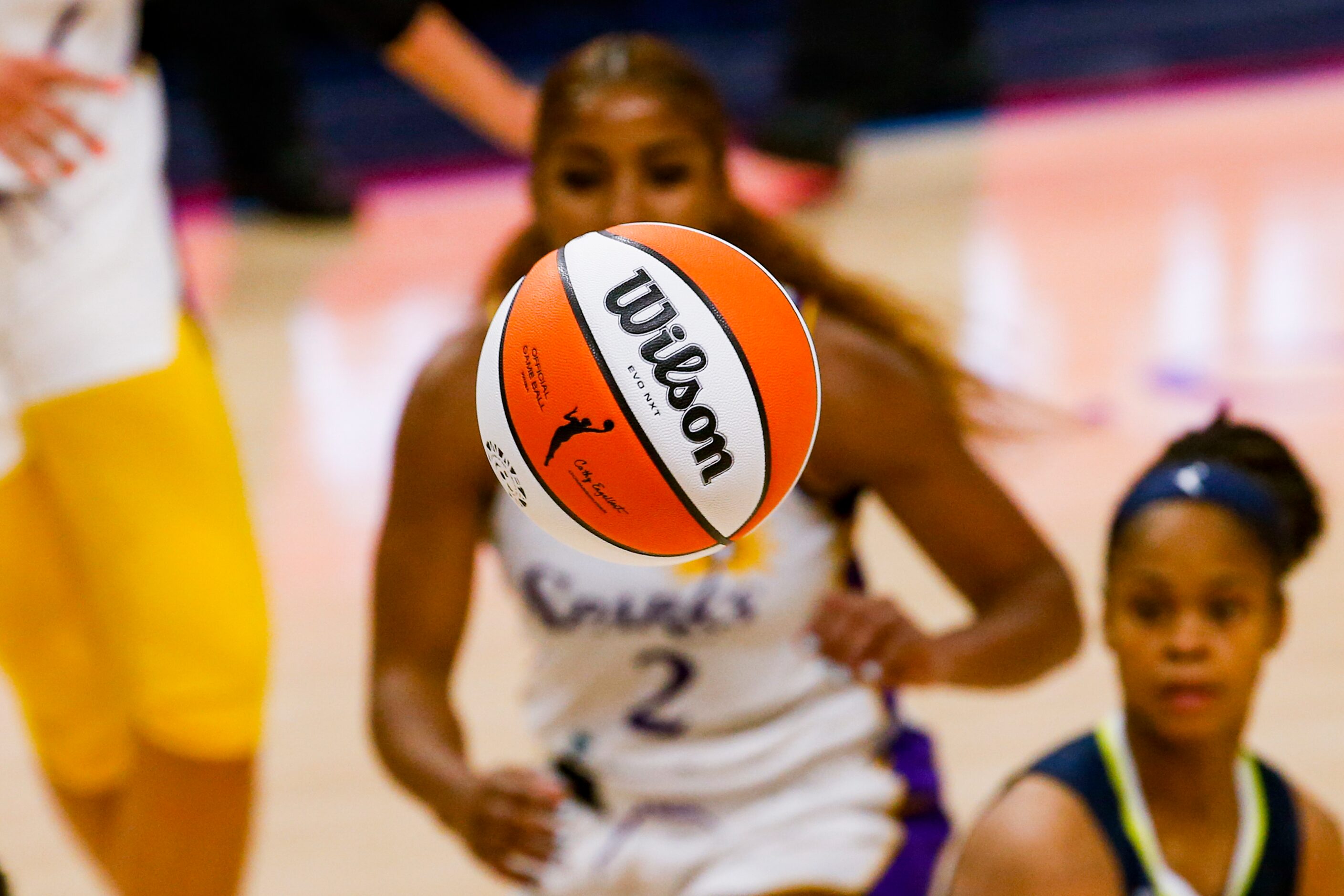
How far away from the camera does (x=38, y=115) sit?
1.96 m

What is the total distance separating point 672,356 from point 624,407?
57 millimetres

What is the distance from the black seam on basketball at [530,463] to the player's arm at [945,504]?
0.43 m

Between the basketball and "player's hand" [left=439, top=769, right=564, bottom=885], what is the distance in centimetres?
29

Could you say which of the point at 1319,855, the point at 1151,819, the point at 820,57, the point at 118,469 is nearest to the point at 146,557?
the point at 118,469

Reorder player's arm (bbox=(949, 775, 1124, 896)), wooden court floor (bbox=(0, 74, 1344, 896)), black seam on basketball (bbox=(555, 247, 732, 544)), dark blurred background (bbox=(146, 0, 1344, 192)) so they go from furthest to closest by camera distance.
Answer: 1. dark blurred background (bbox=(146, 0, 1344, 192))
2. wooden court floor (bbox=(0, 74, 1344, 896))
3. player's arm (bbox=(949, 775, 1124, 896))
4. black seam on basketball (bbox=(555, 247, 732, 544))

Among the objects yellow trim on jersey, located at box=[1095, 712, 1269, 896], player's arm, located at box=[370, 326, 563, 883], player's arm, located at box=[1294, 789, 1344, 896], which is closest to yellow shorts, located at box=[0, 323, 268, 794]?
player's arm, located at box=[370, 326, 563, 883]

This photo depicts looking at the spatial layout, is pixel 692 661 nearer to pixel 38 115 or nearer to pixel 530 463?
pixel 530 463

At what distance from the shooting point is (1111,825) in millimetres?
1840

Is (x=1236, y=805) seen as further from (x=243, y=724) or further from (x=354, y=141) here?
(x=354, y=141)

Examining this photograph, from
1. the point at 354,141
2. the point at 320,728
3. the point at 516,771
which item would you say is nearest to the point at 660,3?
the point at 354,141

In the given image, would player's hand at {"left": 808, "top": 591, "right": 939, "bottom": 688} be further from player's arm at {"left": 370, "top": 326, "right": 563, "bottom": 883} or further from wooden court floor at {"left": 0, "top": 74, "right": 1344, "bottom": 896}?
wooden court floor at {"left": 0, "top": 74, "right": 1344, "bottom": 896}

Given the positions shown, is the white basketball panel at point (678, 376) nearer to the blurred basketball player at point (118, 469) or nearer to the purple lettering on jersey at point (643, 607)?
the purple lettering on jersey at point (643, 607)

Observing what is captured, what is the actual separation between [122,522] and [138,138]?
469 millimetres

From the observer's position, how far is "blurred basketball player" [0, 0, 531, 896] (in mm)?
1988
